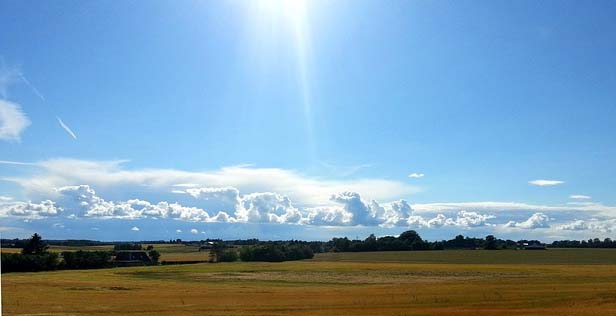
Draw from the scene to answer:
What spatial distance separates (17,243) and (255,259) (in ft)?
204

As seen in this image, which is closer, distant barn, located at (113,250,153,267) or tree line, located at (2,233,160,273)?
tree line, located at (2,233,160,273)

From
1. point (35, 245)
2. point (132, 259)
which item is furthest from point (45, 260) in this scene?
point (132, 259)

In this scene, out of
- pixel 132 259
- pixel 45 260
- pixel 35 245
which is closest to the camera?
pixel 45 260

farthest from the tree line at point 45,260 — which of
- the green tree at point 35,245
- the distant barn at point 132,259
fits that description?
the distant barn at point 132,259

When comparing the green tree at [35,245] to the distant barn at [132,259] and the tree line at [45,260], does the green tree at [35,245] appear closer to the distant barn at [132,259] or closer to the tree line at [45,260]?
the tree line at [45,260]

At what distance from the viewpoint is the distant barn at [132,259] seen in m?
154

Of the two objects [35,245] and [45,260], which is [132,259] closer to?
[35,245]

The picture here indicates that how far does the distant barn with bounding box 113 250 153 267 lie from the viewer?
15426 centimetres

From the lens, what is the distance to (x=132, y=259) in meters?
159

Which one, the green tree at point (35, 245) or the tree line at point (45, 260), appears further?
the green tree at point (35, 245)

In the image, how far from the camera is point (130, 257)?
160m

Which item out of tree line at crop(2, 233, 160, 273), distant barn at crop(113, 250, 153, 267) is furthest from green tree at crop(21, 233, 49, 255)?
distant barn at crop(113, 250, 153, 267)

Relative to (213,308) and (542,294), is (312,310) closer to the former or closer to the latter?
(213,308)

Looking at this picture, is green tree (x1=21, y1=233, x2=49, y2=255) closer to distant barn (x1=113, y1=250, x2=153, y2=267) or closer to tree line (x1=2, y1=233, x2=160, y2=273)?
tree line (x1=2, y1=233, x2=160, y2=273)
